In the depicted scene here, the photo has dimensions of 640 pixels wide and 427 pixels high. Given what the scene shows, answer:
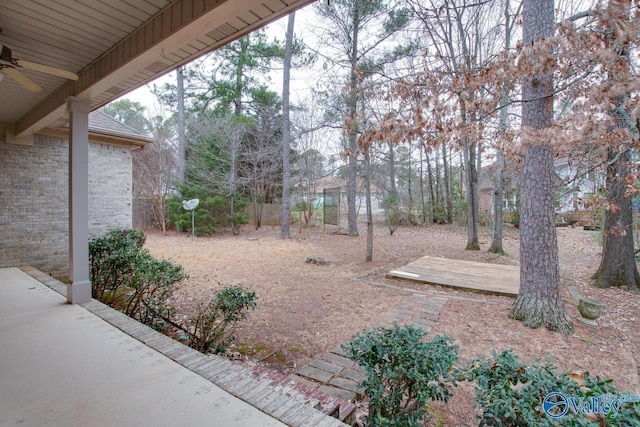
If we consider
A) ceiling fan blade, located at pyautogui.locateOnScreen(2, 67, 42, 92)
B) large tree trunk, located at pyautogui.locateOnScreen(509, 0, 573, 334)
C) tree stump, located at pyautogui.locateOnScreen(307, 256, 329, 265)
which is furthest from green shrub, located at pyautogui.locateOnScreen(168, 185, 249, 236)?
large tree trunk, located at pyautogui.locateOnScreen(509, 0, 573, 334)

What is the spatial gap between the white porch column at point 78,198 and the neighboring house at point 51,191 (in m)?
2.87

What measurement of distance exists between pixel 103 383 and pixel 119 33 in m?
2.59

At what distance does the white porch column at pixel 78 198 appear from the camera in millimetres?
3379

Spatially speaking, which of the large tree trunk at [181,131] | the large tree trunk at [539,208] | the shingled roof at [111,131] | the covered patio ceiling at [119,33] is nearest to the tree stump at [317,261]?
the large tree trunk at [539,208]

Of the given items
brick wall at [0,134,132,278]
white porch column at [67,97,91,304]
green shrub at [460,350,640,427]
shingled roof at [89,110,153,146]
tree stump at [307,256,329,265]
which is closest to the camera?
green shrub at [460,350,640,427]

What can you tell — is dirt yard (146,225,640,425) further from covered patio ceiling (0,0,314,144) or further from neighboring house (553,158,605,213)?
covered patio ceiling (0,0,314,144)

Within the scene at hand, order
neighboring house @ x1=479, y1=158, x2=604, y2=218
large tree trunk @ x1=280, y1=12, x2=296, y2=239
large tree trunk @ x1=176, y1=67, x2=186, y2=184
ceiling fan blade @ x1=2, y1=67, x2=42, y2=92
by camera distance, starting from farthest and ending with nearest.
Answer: large tree trunk @ x1=176, y1=67, x2=186, y2=184
large tree trunk @ x1=280, y1=12, x2=296, y2=239
neighboring house @ x1=479, y1=158, x2=604, y2=218
ceiling fan blade @ x1=2, y1=67, x2=42, y2=92

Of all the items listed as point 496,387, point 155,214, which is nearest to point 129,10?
point 496,387

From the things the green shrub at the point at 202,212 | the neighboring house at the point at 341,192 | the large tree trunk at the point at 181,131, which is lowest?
the green shrub at the point at 202,212

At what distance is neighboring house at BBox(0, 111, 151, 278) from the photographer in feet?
17.8

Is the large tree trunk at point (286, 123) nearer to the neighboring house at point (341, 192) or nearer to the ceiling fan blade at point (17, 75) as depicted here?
the neighboring house at point (341, 192)

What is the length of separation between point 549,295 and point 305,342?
291 centimetres

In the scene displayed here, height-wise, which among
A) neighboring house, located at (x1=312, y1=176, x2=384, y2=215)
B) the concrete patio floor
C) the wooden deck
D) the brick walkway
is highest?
neighboring house, located at (x1=312, y1=176, x2=384, y2=215)

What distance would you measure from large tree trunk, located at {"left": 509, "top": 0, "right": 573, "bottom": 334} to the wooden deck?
881 mm
